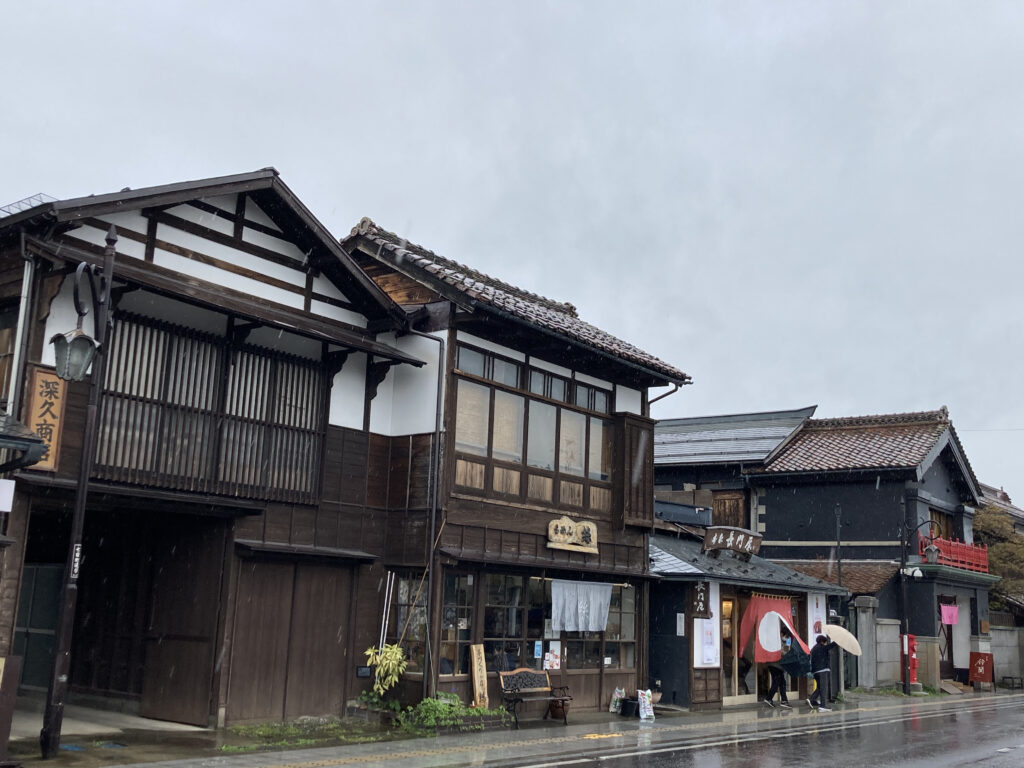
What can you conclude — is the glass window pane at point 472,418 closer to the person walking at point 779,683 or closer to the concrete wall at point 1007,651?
the person walking at point 779,683

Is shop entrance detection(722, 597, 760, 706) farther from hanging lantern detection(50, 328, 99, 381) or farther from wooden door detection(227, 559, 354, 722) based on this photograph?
hanging lantern detection(50, 328, 99, 381)

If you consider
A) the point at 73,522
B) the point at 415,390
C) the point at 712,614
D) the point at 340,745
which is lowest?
the point at 340,745

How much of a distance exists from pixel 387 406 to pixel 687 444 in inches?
957

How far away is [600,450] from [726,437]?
20.2m

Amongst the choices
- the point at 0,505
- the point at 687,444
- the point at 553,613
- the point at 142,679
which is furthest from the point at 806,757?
the point at 687,444

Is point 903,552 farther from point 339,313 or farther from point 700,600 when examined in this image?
point 339,313

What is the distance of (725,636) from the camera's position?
2492cm

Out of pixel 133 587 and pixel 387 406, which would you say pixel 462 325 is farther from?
pixel 133 587

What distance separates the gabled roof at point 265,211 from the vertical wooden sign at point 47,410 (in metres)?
2.15

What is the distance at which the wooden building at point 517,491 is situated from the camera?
1809 cm

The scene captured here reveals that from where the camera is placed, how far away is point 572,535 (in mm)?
20375

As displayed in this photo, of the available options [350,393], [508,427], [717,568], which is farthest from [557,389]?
[717,568]

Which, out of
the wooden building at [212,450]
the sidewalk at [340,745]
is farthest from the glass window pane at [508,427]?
the sidewalk at [340,745]

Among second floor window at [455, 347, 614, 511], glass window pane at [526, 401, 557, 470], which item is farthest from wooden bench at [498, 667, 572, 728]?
glass window pane at [526, 401, 557, 470]
